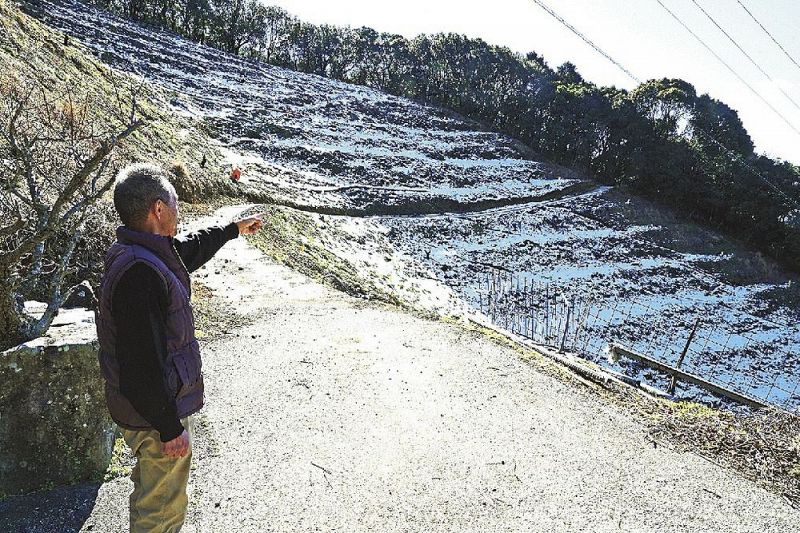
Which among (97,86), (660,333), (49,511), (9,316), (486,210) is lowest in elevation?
(660,333)

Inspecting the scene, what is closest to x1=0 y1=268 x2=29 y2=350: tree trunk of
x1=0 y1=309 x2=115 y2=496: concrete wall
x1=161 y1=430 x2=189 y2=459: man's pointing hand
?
x1=0 y1=309 x2=115 y2=496: concrete wall

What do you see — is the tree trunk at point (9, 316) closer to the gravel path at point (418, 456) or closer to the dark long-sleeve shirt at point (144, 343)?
the gravel path at point (418, 456)

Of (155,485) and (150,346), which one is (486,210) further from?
(150,346)

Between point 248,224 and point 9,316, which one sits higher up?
point 248,224

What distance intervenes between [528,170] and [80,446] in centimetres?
3974

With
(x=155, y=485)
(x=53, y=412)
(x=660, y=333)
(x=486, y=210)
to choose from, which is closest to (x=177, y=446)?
(x=155, y=485)

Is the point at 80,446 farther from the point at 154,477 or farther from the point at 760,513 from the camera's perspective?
the point at 760,513

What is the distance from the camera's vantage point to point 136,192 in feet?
8.52

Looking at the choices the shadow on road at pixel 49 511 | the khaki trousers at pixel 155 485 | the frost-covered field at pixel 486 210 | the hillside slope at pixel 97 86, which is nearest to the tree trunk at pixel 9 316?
the shadow on road at pixel 49 511

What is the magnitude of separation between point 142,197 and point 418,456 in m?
3.89

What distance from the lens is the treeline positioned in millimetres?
35094

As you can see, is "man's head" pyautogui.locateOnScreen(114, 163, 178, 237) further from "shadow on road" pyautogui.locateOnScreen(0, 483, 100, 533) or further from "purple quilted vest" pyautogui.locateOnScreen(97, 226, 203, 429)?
"shadow on road" pyautogui.locateOnScreen(0, 483, 100, 533)

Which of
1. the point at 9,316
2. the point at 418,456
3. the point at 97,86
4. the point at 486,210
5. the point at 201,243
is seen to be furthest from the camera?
the point at 486,210

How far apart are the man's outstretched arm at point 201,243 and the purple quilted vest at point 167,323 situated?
55cm
